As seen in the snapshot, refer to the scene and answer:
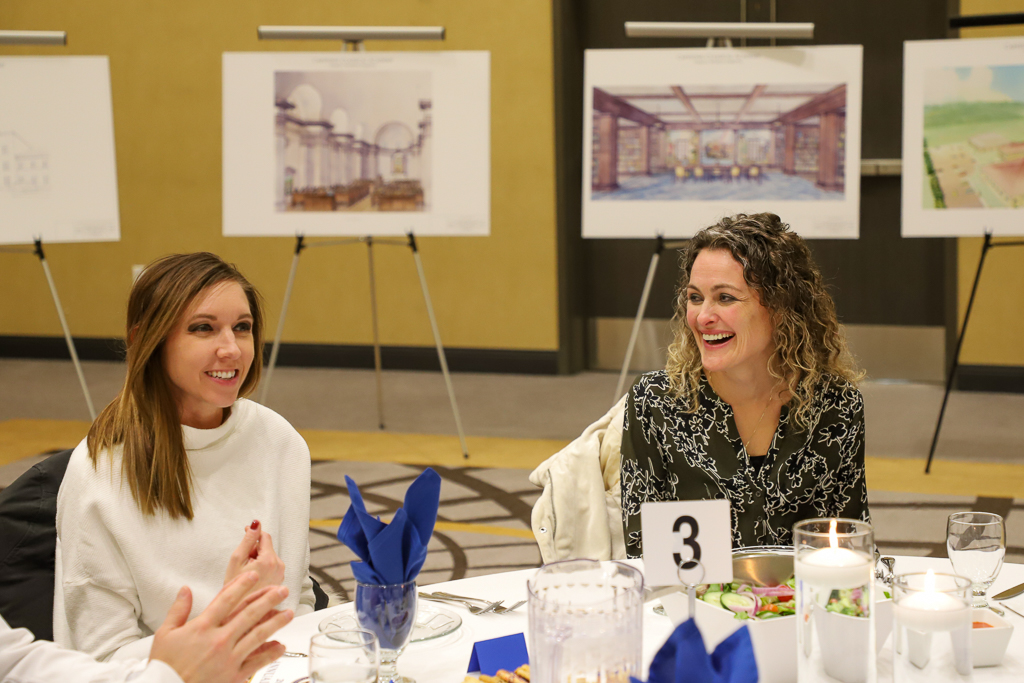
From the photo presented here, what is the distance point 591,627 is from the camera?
973 mm

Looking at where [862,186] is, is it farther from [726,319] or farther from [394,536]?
[394,536]

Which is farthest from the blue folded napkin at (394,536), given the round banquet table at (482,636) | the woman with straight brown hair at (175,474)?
the woman with straight brown hair at (175,474)

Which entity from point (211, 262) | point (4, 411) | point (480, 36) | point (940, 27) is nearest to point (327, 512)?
point (211, 262)

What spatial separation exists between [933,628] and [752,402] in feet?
3.39

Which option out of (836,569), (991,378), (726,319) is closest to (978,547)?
(836,569)

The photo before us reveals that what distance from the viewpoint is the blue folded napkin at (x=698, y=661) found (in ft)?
2.90

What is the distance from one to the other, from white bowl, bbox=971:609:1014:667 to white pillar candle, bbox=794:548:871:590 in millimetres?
292

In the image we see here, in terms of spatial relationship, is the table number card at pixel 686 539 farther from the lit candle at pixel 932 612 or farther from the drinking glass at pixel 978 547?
the drinking glass at pixel 978 547

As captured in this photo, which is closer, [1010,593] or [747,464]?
[1010,593]

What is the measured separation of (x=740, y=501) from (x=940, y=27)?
4.84 meters

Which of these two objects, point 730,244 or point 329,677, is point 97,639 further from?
point 730,244

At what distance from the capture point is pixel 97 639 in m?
1.55

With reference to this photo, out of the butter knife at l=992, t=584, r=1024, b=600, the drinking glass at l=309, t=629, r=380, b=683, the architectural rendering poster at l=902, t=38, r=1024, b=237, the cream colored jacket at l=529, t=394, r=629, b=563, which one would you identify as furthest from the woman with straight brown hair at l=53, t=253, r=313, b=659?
the architectural rendering poster at l=902, t=38, r=1024, b=237

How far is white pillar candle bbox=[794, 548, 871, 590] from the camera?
0.98 metres
